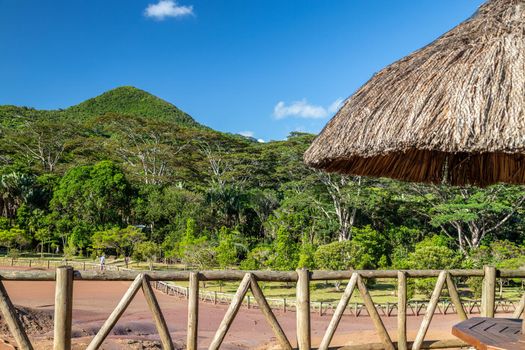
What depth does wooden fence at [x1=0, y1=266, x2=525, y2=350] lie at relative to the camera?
3.31 metres

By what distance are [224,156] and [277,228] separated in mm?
8081

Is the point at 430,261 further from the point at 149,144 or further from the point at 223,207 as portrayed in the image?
the point at 149,144

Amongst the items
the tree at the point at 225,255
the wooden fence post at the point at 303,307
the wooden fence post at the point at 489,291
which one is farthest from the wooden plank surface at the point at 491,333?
the tree at the point at 225,255

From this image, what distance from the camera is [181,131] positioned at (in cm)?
3098

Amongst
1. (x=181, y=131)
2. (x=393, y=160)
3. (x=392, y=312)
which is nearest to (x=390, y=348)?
(x=393, y=160)

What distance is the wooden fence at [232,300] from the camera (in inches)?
130

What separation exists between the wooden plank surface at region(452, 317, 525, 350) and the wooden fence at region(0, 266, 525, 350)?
3.73 ft

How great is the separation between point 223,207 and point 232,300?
23.0 meters

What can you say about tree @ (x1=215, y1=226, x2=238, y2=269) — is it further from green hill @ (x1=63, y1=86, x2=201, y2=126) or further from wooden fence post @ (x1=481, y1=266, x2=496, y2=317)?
green hill @ (x1=63, y1=86, x2=201, y2=126)

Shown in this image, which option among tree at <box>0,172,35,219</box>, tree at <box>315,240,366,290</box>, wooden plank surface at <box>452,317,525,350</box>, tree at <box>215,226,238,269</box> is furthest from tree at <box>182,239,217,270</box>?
wooden plank surface at <box>452,317,525,350</box>

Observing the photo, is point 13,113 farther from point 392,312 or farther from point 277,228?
point 392,312

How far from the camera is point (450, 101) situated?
2670mm

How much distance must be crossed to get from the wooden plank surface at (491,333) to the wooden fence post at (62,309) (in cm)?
251

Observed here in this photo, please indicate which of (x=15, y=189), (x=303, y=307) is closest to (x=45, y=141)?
(x=15, y=189)
